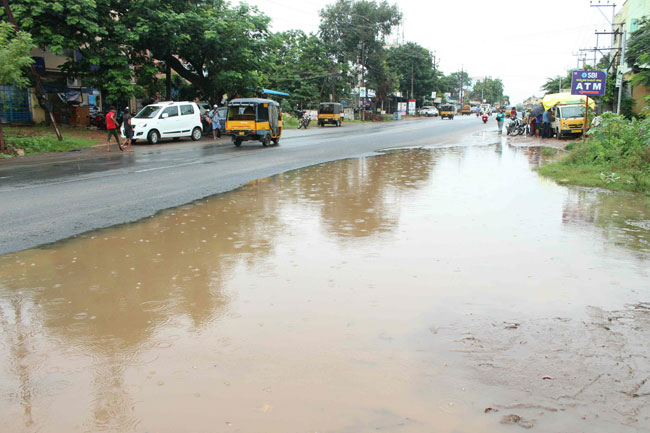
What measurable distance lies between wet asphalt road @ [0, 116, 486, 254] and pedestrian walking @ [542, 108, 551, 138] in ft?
40.1

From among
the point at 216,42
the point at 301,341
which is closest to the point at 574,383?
the point at 301,341

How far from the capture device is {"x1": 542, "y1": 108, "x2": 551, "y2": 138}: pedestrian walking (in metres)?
28.7

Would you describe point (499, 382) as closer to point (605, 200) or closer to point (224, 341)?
point (224, 341)

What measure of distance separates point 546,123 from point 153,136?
20.7 m

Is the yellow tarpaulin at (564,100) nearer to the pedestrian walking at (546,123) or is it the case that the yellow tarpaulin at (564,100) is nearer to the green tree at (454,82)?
the pedestrian walking at (546,123)

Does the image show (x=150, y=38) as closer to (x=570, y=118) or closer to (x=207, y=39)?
(x=207, y=39)

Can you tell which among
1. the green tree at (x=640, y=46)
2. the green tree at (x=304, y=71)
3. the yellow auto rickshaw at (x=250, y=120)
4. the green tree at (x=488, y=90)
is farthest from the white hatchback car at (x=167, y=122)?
the green tree at (x=488, y=90)

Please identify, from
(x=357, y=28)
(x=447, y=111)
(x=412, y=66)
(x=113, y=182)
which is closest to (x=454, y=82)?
(x=412, y=66)

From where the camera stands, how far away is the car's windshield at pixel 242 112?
2308cm

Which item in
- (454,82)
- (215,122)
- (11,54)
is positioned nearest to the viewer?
(11,54)

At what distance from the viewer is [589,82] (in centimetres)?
1828

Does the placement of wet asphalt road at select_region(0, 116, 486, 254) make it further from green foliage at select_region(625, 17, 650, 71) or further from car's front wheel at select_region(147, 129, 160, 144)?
green foliage at select_region(625, 17, 650, 71)

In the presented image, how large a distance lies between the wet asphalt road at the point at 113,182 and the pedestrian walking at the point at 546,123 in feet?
40.1

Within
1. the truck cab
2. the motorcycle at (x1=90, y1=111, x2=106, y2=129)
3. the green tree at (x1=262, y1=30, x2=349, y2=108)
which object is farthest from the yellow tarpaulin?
the green tree at (x1=262, y1=30, x2=349, y2=108)
